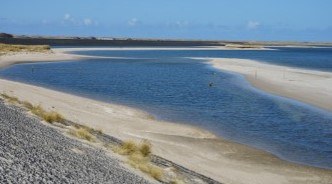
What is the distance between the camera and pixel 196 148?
19.9 metres

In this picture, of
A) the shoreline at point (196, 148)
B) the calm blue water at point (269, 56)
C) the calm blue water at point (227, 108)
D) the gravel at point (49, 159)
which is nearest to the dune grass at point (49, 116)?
the shoreline at point (196, 148)

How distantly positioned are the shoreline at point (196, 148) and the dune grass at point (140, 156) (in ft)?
4.15

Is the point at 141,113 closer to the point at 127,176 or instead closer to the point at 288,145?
the point at 288,145

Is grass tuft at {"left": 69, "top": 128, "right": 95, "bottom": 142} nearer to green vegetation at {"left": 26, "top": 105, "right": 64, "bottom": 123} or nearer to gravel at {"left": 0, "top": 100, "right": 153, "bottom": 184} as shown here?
gravel at {"left": 0, "top": 100, "right": 153, "bottom": 184}

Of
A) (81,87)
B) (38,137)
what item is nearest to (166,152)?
(38,137)

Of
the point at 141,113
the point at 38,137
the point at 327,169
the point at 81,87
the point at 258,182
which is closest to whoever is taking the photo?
the point at 38,137

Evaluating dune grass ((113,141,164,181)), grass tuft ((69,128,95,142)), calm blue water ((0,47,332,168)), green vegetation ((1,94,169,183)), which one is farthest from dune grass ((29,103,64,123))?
calm blue water ((0,47,332,168))

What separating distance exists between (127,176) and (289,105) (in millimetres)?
23027

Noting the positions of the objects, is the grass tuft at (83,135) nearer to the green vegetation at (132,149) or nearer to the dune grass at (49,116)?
the green vegetation at (132,149)

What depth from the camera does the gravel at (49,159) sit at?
10344 millimetres

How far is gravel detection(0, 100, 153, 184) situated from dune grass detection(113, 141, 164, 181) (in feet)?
2.13

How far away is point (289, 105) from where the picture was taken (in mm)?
33938

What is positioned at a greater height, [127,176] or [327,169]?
[127,176]

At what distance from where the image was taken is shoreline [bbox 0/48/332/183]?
16672mm
